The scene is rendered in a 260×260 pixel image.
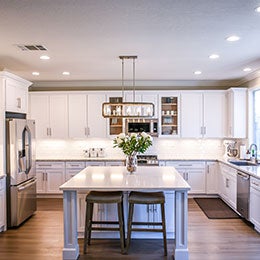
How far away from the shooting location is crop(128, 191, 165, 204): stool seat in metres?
3.51

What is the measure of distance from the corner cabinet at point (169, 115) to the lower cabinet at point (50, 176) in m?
2.45

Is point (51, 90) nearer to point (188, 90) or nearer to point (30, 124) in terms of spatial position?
point (30, 124)

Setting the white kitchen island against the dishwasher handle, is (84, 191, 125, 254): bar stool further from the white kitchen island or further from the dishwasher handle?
the dishwasher handle

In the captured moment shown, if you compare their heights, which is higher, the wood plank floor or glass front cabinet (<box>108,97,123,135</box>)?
glass front cabinet (<box>108,97,123,135</box>)

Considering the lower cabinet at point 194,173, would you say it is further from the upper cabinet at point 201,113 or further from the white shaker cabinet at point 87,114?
the white shaker cabinet at point 87,114

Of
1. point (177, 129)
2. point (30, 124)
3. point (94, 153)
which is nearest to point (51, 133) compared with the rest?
point (94, 153)

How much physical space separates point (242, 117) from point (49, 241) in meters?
4.51

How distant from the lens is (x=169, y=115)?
6.66m

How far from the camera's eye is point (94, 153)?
6.74 meters

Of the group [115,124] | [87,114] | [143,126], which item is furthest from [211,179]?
Result: [87,114]

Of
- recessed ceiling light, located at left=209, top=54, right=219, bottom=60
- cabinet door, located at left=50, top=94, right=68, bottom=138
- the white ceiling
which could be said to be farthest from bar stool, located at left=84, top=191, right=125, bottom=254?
cabinet door, located at left=50, top=94, right=68, bottom=138

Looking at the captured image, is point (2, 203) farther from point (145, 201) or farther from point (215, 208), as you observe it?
point (215, 208)

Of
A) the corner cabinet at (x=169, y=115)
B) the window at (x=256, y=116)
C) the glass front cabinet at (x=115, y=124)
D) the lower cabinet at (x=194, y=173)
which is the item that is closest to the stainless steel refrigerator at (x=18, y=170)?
the glass front cabinet at (x=115, y=124)

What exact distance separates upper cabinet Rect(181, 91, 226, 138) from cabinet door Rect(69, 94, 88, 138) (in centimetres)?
226
